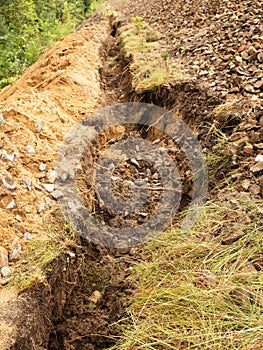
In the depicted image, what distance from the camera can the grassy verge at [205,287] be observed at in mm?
1461

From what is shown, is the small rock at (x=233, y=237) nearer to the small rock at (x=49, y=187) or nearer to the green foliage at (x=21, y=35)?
the small rock at (x=49, y=187)

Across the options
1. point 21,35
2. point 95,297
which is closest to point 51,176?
point 95,297

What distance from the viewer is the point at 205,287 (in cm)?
167

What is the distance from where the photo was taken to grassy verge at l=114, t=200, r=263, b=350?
1461 millimetres

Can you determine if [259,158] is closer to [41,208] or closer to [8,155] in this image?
[41,208]

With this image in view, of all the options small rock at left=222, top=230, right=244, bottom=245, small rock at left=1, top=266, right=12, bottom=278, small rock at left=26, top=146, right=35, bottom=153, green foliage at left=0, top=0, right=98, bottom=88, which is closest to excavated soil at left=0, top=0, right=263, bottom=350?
small rock at left=26, top=146, right=35, bottom=153

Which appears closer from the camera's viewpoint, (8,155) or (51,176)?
(8,155)

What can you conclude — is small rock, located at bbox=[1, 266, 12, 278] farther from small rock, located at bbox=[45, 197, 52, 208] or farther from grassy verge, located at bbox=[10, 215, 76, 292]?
small rock, located at bbox=[45, 197, 52, 208]

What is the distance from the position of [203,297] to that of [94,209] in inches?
48.0

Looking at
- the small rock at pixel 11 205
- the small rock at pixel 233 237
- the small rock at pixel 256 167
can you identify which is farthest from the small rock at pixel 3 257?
the small rock at pixel 256 167

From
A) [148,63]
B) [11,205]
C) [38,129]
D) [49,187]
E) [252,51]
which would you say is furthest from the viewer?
[148,63]

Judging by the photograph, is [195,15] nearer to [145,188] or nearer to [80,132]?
[80,132]

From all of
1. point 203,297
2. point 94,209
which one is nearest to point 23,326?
point 203,297

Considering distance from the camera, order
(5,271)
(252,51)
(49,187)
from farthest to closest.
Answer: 1. (252,51)
2. (49,187)
3. (5,271)
